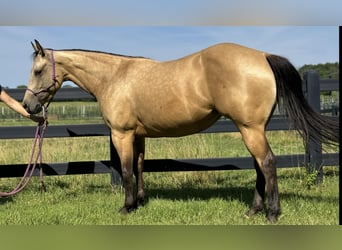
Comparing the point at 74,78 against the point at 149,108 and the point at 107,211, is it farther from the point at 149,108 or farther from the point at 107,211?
the point at 107,211

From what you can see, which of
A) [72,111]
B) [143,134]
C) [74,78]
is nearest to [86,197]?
[143,134]

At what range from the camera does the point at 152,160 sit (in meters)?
5.56

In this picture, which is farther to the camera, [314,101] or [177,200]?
[314,101]

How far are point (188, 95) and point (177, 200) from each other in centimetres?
155

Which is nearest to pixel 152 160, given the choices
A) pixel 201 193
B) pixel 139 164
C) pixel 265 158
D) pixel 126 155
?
pixel 139 164

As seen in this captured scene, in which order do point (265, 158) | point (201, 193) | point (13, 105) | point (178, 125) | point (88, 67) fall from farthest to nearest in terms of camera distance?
point (201, 193) → point (88, 67) → point (13, 105) → point (178, 125) → point (265, 158)

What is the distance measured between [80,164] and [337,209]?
3.56 metres

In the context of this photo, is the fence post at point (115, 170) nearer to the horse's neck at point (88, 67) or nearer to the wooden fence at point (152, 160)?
the wooden fence at point (152, 160)

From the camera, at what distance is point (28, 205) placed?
4742 mm

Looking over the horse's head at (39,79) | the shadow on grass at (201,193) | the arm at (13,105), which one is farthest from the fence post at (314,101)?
the arm at (13,105)

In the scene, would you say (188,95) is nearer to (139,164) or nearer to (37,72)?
(139,164)

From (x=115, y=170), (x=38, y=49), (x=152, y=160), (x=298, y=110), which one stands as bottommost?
(x=115, y=170)

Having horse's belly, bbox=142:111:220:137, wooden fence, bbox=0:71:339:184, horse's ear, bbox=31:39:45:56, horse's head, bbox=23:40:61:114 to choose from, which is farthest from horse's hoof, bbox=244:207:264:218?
horse's ear, bbox=31:39:45:56

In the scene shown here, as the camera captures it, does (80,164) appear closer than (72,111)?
Yes
